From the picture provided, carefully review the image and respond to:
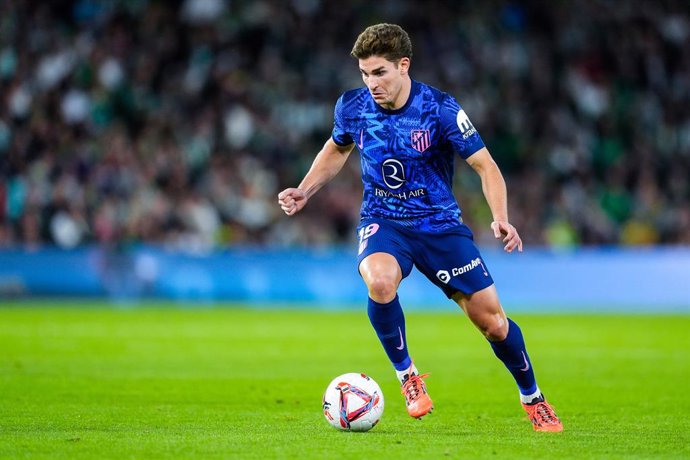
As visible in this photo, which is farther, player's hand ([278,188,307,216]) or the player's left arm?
player's hand ([278,188,307,216])

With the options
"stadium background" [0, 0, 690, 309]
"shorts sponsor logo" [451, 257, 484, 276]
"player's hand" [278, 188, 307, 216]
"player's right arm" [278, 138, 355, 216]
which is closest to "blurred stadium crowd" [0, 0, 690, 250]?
"stadium background" [0, 0, 690, 309]

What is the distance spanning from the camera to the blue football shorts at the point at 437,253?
7.90 metres

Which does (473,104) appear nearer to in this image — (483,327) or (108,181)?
(108,181)

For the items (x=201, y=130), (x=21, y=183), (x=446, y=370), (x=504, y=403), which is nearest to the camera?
(x=504, y=403)

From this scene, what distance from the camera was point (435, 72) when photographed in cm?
2714

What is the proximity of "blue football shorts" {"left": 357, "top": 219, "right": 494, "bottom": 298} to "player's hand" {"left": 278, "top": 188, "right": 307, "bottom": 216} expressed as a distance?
20.1 inches

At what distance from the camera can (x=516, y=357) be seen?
798 centimetres

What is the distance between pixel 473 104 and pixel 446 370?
48.9 ft

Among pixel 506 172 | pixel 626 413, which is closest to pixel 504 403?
pixel 626 413

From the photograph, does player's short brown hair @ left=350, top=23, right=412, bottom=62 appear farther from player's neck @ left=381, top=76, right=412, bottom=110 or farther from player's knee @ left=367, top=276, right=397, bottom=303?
player's knee @ left=367, top=276, right=397, bottom=303

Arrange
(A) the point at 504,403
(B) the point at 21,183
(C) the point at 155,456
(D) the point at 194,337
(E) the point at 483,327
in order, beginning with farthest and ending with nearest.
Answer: (B) the point at 21,183 < (D) the point at 194,337 < (A) the point at 504,403 < (E) the point at 483,327 < (C) the point at 155,456

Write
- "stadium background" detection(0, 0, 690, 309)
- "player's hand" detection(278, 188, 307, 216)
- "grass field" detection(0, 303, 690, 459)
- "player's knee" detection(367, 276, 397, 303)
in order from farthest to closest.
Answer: "stadium background" detection(0, 0, 690, 309) < "player's hand" detection(278, 188, 307, 216) < "player's knee" detection(367, 276, 397, 303) < "grass field" detection(0, 303, 690, 459)

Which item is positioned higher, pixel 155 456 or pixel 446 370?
pixel 155 456

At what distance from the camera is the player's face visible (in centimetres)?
788
